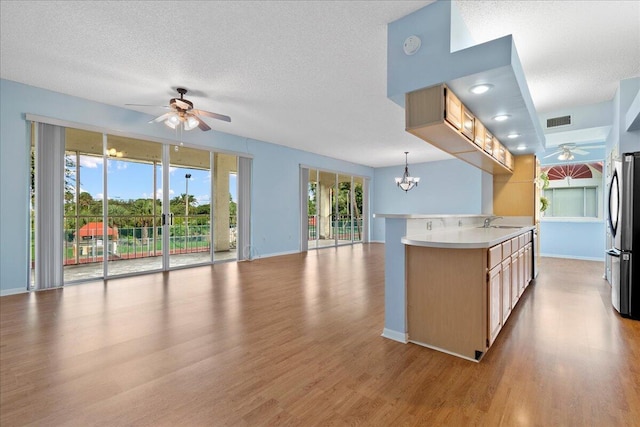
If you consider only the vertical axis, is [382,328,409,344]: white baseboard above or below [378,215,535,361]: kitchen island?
below

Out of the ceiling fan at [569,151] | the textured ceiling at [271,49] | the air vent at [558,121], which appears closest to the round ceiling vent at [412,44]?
the textured ceiling at [271,49]

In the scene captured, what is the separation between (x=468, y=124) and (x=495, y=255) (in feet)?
4.08

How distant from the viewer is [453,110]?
2.47 m

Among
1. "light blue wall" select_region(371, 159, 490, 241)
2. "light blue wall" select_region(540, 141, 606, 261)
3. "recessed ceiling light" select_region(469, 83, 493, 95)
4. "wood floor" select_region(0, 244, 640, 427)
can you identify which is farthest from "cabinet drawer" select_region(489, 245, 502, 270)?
"light blue wall" select_region(371, 159, 490, 241)

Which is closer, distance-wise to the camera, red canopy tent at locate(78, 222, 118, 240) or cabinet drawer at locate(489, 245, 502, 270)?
cabinet drawer at locate(489, 245, 502, 270)

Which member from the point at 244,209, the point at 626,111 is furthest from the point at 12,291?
the point at 626,111

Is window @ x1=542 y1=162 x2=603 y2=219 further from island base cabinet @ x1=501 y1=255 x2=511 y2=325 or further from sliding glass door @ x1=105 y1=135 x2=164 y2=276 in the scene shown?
sliding glass door @ x1=105 y1=135 x2=164 y2=276

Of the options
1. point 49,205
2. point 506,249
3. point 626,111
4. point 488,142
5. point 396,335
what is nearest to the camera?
point 396,335

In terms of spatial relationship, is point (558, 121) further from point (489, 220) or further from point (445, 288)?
point (445, 288)

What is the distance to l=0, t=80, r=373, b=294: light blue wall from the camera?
152 inches

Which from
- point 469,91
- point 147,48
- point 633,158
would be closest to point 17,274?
point 147,48

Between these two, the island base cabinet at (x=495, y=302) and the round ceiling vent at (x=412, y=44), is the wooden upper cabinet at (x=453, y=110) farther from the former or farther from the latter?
the island base cabinet at (x=495, y=302)

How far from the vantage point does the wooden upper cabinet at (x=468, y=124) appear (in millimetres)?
2702

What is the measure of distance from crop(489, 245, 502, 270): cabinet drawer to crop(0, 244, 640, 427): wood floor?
0.68 m
